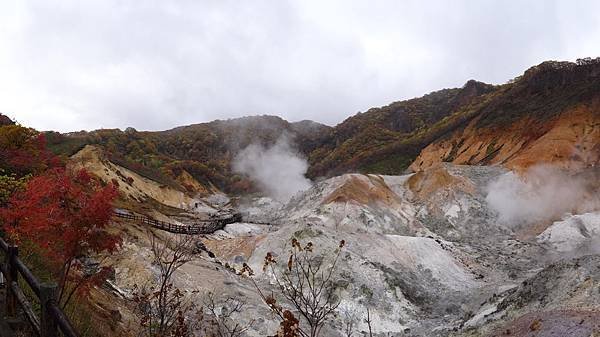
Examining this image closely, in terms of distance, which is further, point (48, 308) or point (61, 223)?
point (61, 223)

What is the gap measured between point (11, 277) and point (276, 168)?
89405 millimetres

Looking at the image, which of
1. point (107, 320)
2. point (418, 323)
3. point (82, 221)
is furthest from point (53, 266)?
point (418, 323)

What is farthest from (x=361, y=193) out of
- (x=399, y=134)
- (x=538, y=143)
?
(x=399, y=134)

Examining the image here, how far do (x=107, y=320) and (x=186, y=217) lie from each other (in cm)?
3476

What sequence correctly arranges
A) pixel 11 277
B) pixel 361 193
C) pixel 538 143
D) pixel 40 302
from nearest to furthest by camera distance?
pixel 40 302 → pixel 11 277 → pixel 361 193 → pixel 538 143

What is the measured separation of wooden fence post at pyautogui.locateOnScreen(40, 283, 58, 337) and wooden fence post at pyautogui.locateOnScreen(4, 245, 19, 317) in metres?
1.28

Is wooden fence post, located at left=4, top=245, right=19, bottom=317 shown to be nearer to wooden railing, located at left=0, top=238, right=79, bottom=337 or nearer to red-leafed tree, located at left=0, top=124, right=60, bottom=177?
wooden railing, located at left=0, top=238, right=79, bottom=337

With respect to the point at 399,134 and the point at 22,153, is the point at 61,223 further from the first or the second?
A: the point at 399,134

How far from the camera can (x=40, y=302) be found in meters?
4.25

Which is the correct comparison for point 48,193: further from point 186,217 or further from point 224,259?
point 186,217

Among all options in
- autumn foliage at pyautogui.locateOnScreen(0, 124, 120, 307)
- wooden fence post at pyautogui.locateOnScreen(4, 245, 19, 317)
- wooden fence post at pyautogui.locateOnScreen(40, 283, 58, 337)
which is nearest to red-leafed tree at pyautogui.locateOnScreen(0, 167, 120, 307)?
autumn foliage at pyautogui.locateOnScreen(0, 124, 120, 307)

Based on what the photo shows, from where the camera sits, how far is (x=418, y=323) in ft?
66.9

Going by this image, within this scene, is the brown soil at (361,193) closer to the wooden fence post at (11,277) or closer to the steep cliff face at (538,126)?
the steep cliff face at (538,126)

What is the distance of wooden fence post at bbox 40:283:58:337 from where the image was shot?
407 centimetres
